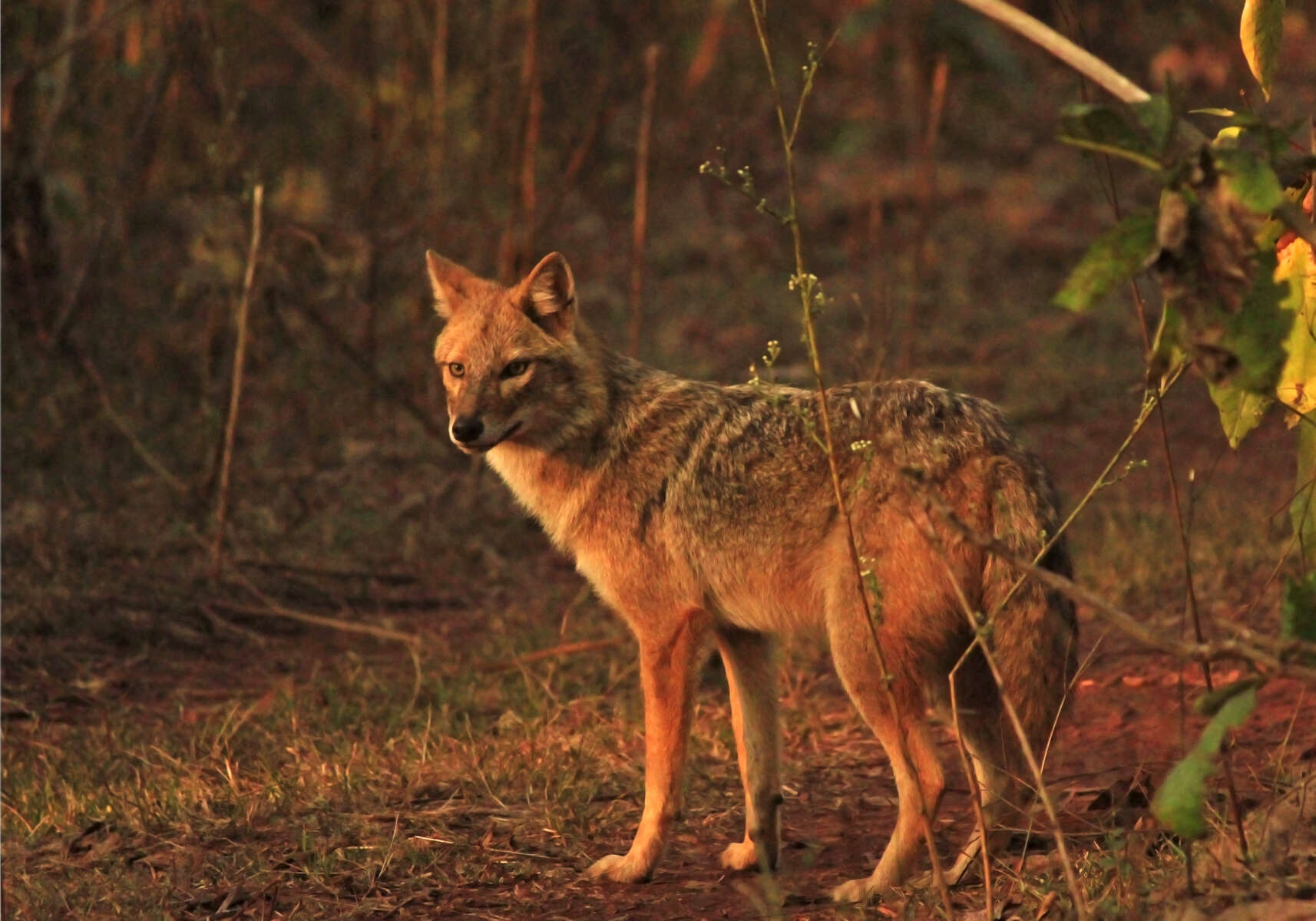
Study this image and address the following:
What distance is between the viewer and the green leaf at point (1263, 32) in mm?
3584

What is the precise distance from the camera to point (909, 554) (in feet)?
15.2

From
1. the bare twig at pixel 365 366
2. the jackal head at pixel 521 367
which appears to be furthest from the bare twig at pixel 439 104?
the jackal head at pixel 521 367

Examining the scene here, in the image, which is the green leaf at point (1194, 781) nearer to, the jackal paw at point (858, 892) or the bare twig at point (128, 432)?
the jackal paw at point (858, 892)

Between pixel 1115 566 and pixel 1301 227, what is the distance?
5.51 metres

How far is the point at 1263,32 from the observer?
3596mm

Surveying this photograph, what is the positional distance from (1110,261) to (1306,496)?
5.38 ft

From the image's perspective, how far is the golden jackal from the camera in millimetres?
4590

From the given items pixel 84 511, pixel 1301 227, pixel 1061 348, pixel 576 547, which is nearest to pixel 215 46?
pixel 84 511

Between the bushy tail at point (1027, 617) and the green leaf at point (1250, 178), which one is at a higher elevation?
the green leaf at point (1250, 178)

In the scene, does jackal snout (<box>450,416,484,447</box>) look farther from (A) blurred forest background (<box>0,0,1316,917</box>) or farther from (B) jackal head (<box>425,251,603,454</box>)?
(A) blurred forest background (<box>0,0,1316,917</box>)

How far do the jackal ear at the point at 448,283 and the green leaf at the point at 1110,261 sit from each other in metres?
3.66

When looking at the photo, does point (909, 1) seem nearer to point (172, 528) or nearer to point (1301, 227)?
point (172, 528)

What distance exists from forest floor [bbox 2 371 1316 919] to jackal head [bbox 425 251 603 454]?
45.2 inches

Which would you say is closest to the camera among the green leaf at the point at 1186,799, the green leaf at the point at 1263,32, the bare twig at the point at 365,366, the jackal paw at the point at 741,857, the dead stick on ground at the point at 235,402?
the green leaf at the point at 1186,799
